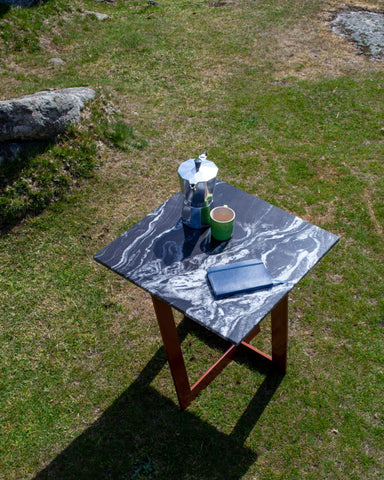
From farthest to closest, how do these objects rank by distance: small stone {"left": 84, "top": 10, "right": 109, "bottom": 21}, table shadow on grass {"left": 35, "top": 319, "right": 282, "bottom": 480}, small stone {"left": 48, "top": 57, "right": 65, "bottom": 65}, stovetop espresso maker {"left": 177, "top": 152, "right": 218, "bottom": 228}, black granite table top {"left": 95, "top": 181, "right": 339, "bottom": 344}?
small stone {"left": 84, "top": 10, "right": 109, "bottom": 21} → small stone {"left": 48, "top": 57, "right": 65, "bottom": 65} → table shadow on grass {"left": 35, "top": 319, "right": 282, "bottom": 480} → stovetop espresso maker {"left": 177, "top": 152, "right": 218, "bottom": 228} → black granite table top {"left": 95, "top": 181, "right": 339, "bottom": 344}

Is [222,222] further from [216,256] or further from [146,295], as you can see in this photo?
[146,295]

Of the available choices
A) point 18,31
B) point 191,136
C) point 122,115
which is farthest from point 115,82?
point 18,31

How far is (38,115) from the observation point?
489cm

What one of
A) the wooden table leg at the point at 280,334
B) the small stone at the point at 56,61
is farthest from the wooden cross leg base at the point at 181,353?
the small stone at the point at 56,61

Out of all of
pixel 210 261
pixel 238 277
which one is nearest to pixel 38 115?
pixel 210 261

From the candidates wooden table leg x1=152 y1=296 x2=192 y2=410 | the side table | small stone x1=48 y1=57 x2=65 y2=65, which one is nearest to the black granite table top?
the side table

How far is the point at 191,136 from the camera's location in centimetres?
582

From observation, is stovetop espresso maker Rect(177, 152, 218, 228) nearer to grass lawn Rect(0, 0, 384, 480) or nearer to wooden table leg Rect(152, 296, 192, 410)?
wooden table leg Rect(152, 296, 192, 410)

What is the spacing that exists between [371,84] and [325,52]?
1398 mm

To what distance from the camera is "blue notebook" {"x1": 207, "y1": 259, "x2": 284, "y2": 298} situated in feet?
7.41

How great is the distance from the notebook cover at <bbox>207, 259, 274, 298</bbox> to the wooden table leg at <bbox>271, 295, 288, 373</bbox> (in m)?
0.44

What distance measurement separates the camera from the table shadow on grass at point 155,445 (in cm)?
277

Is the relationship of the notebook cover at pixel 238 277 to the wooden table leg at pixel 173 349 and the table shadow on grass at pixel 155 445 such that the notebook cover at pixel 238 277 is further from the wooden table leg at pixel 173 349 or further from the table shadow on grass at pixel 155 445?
the table shadow on grass at pixel 155 445

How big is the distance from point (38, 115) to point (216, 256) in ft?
11.3
